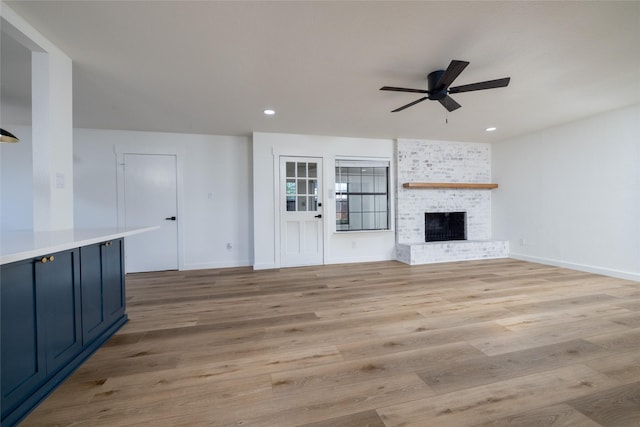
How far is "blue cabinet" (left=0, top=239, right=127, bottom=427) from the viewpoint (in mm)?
1249

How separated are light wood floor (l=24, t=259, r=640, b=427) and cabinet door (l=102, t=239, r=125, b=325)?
212mm

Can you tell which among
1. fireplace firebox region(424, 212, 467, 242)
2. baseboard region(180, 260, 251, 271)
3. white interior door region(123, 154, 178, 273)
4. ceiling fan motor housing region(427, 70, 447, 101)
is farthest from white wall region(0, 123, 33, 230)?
fireplace firebox region(424, 212, 467, 242)

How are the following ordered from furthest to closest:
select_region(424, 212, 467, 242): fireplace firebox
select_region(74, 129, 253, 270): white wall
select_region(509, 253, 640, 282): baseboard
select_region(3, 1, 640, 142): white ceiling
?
select_region(424, 212, 467, 242): fireplace firebox < select_region(74, 129, 253, 270): white wall < select_region(509, 253, 640, 282): baseboard < select_region(3, 1, 640, 142): white ceiling

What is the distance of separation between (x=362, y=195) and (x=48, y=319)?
4.58m

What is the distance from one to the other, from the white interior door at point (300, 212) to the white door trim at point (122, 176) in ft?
6.06

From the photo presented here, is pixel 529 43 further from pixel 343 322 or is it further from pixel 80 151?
pixel 80 151

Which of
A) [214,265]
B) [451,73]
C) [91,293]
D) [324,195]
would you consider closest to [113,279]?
[91,293]

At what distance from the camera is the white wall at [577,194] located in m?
3.63

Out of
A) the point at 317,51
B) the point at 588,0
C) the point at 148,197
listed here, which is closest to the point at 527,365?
the point at 588,0

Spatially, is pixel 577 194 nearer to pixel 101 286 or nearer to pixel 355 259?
pixel 355 259

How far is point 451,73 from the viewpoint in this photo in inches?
85.0

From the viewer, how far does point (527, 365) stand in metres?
1.73

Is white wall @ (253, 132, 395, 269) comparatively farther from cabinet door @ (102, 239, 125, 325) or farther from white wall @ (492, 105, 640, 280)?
white wall @ (492, 105, 640, 280)

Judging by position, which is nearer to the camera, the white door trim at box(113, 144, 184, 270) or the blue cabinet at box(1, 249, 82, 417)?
the blue cabinet at box(1, 249, 82, 417)
